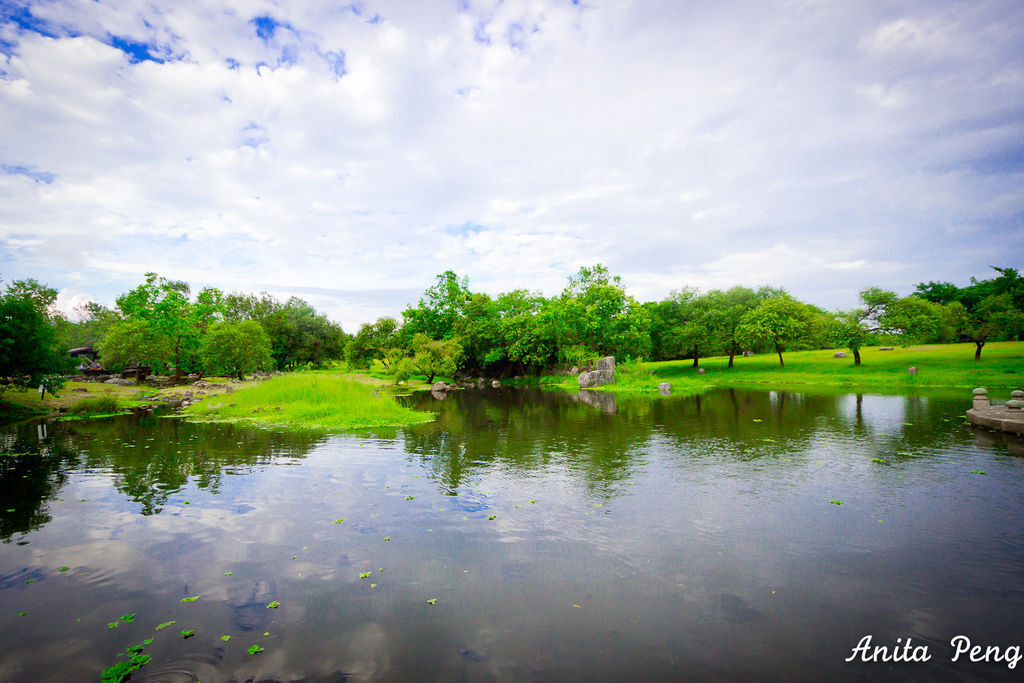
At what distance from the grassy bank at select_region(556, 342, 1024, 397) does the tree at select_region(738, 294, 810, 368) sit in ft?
12.1

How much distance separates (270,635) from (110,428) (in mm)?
23553

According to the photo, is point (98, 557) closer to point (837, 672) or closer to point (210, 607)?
point (210, 607)

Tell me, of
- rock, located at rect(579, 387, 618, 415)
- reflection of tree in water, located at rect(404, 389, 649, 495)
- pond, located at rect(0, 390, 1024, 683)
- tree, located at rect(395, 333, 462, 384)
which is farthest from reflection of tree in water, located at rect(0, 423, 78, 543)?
tree, located at rect(395, 333, 462, 384)

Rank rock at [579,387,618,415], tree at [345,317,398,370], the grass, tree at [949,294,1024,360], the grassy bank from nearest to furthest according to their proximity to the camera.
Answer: the grass < rock at [579,387,618,415] < the grassy bank < tree at [949,294,1024,360] < tree at [345,317,398,370]

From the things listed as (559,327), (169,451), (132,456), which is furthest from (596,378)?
(132,456)

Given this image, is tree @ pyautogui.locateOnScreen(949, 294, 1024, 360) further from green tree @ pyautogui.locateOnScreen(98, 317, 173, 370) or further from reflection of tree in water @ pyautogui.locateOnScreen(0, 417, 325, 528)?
green tree @ pyautogui.locateOnScreen(98, 317, 173, 370)

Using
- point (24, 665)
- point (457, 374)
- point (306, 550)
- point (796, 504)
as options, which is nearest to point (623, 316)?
point (457, 374)

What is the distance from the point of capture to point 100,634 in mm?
5949

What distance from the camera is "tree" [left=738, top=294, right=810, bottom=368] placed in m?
52.1

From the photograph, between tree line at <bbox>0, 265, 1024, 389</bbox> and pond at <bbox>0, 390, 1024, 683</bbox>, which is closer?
pond at <bbox>0, 390, 1024, 683</bbox>

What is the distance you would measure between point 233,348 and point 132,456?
150 feet

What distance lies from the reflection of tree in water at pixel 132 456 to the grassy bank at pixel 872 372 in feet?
103

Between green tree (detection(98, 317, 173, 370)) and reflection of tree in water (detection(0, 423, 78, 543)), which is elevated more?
green tree (detection(98, 317, 173, 370))
